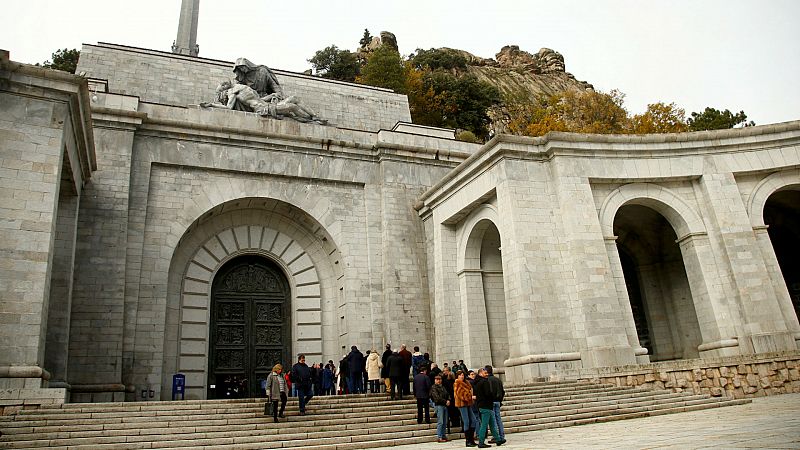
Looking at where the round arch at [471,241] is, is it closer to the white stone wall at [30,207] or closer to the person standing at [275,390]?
the person standing at [275,390]

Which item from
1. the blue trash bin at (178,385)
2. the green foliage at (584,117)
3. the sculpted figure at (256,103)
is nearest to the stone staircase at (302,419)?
the blue trash bin at (178,385)

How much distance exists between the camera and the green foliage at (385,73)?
3778 centimetres

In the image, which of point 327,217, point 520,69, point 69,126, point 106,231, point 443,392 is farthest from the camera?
point 520,69

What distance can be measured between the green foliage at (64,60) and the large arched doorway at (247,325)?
2417 centimetres

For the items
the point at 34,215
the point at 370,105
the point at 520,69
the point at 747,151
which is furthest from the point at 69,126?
the point at 520,69

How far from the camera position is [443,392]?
9.54 metres

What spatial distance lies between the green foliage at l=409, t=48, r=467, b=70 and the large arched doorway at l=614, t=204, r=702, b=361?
37996 mm

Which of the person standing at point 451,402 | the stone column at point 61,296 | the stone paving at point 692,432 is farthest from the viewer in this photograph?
the stone column at point 61,296

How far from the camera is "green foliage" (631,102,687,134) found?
32250 mm

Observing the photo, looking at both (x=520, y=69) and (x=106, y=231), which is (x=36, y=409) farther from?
(x=520, y=69)

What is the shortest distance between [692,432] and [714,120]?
34474mm

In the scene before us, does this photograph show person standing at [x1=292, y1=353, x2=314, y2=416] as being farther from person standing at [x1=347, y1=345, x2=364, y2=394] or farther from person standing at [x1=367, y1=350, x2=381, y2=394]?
Answer: person standing at [x1=367, y1=350, x2=381, y2=394]

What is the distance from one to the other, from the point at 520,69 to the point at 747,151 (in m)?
54.6

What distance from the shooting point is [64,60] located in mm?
35156
